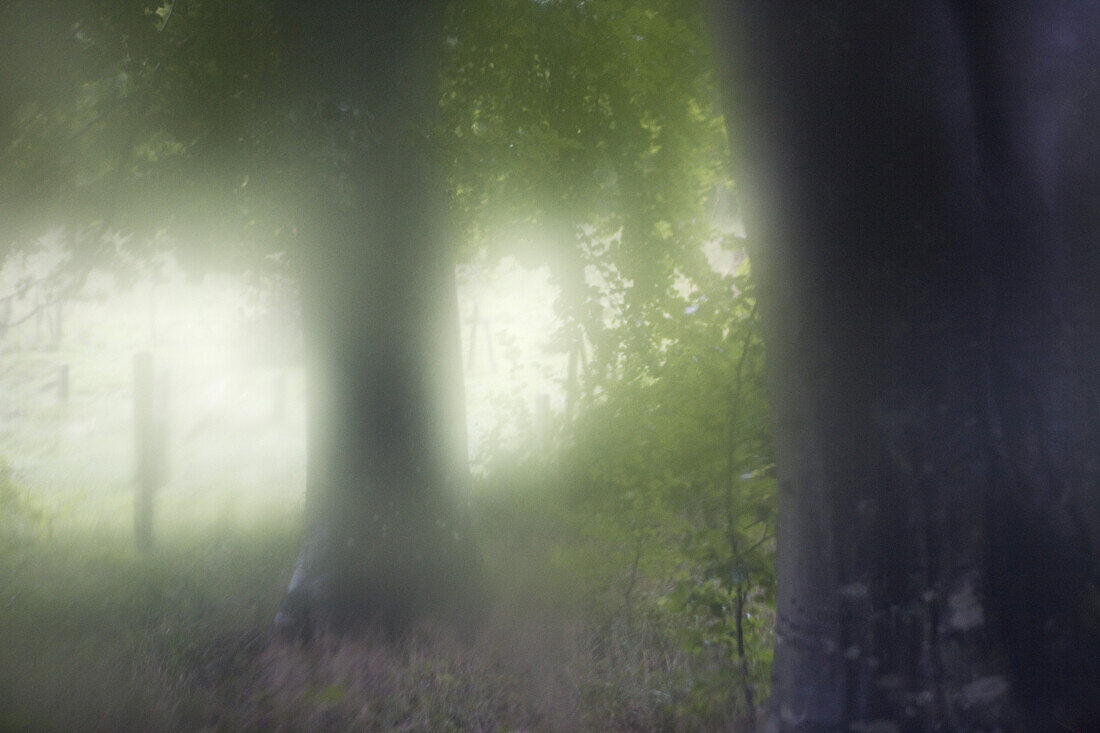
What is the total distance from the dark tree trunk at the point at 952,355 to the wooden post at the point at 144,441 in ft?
26.1

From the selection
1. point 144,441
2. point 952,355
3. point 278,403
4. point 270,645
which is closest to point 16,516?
point 144,441

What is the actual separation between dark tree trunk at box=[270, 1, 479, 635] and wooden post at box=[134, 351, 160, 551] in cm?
341

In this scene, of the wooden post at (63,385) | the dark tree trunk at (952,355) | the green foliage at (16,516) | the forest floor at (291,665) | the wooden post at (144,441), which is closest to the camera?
the dark tree trunk at (952,355)

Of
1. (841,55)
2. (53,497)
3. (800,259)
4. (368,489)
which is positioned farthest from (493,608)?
(53,497)

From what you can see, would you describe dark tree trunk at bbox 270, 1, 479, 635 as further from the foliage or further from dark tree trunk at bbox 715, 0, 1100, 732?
dark tree trunk at bbox 715, 0, 1100, 732

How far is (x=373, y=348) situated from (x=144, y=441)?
4.45 metres

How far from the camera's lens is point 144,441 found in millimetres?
9086

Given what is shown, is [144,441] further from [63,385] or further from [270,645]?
[63,385]

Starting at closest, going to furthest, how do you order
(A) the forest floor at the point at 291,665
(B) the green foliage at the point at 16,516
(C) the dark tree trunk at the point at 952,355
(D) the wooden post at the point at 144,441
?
(C) the dark tree trunk at the point at 952,355 < (A) the forest floor at the point at 291,665 < (B) the green foliage at the point at 16,516 < (D) the wooden post at the point at 144,441

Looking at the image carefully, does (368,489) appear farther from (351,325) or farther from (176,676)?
(176,676)

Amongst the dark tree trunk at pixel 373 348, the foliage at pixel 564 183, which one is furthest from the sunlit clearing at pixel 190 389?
the dark tree trunk at pixel 373 348

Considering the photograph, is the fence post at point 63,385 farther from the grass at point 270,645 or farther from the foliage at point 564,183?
the foliage at point 564,183

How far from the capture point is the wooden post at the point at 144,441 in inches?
341

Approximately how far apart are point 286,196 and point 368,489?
2409 millimetres
